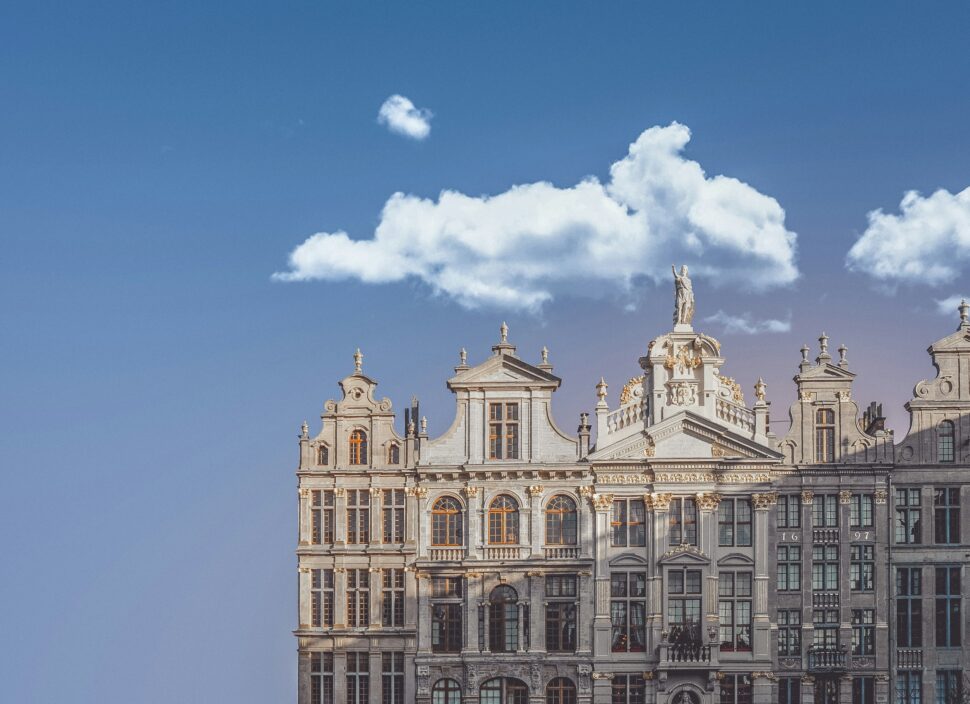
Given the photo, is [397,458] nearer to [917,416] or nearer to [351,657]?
[351,657]

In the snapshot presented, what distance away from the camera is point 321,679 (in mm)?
73000

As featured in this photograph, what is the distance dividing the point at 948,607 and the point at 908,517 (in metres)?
4.20

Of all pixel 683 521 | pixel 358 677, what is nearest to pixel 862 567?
pixel 683 521

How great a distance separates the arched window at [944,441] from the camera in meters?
72.8

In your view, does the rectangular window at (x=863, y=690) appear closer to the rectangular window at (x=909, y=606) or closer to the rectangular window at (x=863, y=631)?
the rectangular window at (x=863, y=631)

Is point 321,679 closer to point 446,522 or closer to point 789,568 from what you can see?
point 446,522

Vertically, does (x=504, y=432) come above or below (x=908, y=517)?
above

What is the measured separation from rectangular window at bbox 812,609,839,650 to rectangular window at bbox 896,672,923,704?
3.24 metres

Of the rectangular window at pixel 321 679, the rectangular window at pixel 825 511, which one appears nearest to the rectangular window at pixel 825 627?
the rectangular window at pixel 825 511

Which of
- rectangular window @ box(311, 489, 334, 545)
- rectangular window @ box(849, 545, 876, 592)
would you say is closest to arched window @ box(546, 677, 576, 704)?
rectangular window @ box(311, 489, 334, 545)

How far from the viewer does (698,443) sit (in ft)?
240

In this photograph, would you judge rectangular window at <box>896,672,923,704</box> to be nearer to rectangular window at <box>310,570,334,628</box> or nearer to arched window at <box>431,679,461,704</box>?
arched window at <box>431,679,461,704</box>

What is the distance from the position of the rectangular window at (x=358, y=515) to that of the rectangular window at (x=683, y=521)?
13307 millimetres

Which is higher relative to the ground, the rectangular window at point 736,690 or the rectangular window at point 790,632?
the rectangular window at point 790,632
